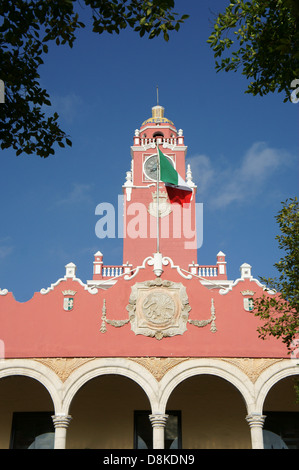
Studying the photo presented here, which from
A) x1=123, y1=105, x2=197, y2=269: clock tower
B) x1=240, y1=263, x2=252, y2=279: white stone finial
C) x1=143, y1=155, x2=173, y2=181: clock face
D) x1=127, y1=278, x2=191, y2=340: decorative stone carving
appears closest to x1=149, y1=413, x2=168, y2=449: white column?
x1=127, y1=278, x2=191, y2=340: decorative stone carving

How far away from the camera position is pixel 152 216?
2572 cm

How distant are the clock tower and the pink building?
7.80m

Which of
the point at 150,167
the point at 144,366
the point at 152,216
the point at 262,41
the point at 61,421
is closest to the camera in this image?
the point at 262,41

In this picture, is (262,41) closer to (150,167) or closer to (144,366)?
(144,366)

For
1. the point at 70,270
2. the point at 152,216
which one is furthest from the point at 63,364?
the point at 152,216

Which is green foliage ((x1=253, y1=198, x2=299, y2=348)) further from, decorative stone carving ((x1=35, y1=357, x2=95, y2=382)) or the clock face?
the clock face

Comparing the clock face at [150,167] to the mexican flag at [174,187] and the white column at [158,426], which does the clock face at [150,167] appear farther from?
the white column at [158,426]

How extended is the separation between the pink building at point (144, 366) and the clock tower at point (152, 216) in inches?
307

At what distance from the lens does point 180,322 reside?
16000 millimetres

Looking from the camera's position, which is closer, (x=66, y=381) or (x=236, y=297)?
(x=66, y=381)

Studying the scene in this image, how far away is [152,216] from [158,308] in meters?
10.1

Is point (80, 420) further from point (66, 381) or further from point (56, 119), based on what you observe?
point (56, 119)
